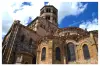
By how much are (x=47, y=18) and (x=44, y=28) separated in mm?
4786

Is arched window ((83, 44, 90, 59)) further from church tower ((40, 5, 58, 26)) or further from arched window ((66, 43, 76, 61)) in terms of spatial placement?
church tower ((40, 5, 58, 26))

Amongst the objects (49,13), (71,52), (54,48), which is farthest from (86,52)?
(49,13)

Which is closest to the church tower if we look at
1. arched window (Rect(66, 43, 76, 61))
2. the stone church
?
the stone church

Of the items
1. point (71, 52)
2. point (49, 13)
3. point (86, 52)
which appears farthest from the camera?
point (49, 13)

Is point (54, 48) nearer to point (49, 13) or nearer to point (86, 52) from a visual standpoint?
point (86, 52)

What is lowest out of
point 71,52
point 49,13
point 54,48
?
point 71,52

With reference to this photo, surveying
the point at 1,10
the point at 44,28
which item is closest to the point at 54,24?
the point at 44,28

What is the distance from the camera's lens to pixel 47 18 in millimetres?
35438

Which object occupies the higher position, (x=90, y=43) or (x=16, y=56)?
(x=90, y=43)

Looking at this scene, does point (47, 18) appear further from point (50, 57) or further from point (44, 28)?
point (50, 57)

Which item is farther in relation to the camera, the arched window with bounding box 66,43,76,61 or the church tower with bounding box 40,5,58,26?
the church tower with bounding box 40,5,58,26

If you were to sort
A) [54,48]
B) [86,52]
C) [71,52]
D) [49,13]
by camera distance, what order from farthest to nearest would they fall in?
[49,13]
[71,52]
[54,48]
[86,52]

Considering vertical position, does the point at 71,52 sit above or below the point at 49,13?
below

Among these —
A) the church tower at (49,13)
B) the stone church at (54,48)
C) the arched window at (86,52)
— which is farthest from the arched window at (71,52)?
the church tower at (49,13)
